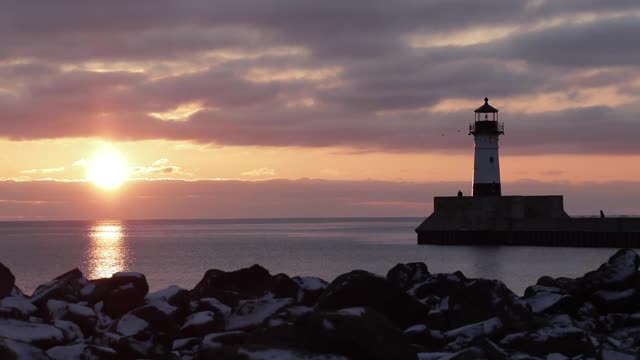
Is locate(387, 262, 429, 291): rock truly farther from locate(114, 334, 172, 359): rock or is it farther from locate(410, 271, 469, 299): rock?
locate(114, 334, 172, 359): rock

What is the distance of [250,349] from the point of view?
29.9ft

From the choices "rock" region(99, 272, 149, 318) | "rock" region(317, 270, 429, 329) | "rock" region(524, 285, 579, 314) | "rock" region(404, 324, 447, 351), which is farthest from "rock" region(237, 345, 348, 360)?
"rock" region(524, 285, 579, 314)

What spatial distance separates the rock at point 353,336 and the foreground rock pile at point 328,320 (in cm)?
1

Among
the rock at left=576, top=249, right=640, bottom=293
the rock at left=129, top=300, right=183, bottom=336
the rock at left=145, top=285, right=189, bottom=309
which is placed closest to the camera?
the rock at left=129, top=300, right=183, bottom=336

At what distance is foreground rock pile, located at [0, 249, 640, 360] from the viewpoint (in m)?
9.45

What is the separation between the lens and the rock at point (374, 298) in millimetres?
12000

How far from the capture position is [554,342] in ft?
36.3

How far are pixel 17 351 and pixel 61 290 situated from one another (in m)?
4.56

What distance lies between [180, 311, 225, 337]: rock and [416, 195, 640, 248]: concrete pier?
185 feet

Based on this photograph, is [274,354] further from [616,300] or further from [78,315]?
[616,300]

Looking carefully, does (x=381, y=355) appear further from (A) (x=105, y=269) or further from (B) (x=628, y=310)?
(A) (x=105, y=269)

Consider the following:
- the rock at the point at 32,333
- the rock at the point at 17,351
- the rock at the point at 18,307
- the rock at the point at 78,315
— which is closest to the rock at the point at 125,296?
the rock at the point at 78,315

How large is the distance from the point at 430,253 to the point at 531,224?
28.7 feet

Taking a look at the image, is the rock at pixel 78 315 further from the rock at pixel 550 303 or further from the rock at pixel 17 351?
the rock at pixel 550 303
